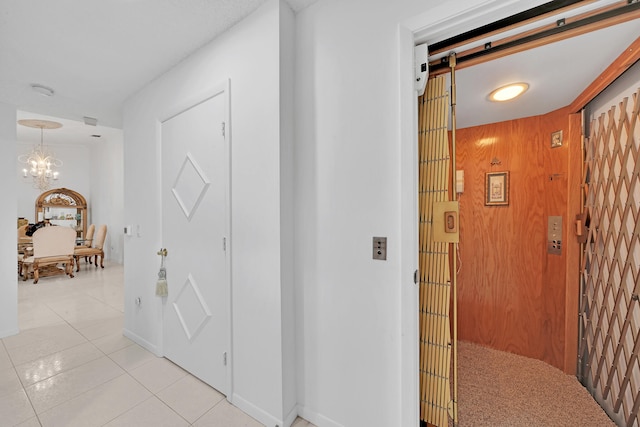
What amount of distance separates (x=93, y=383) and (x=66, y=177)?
7391 mm

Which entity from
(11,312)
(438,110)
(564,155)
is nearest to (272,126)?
(438,110)

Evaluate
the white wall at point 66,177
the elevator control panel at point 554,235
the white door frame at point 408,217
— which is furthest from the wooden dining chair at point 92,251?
the elevator control panel at point 554,235

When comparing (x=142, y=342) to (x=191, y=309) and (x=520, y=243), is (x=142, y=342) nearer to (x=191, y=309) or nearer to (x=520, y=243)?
(x=191, y=309)

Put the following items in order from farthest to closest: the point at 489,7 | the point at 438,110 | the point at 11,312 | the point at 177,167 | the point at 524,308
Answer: the point at 11,312, the point at 524,308, the point at 177,167, the point at 438,110, the point at 489,7

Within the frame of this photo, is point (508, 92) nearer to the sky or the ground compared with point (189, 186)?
nearer to the sky

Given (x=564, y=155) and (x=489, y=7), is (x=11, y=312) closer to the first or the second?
(x=489, y=7)

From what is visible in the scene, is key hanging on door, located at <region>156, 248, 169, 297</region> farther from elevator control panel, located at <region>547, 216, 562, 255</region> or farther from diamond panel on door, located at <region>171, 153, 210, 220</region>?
elevator control panel, located at <region>547, 216, 562, 255</region>

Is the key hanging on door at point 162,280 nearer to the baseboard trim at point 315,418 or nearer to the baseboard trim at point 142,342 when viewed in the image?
the baseboard trim at point 142,342

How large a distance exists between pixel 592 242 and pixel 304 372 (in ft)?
7.54

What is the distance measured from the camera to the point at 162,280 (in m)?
Answer: 2.16

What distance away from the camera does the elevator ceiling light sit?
183 cm

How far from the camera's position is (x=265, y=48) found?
150 centimetres

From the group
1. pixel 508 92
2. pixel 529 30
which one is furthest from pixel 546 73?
pixel 529 30

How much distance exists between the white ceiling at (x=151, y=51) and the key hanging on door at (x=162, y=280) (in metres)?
1.56
